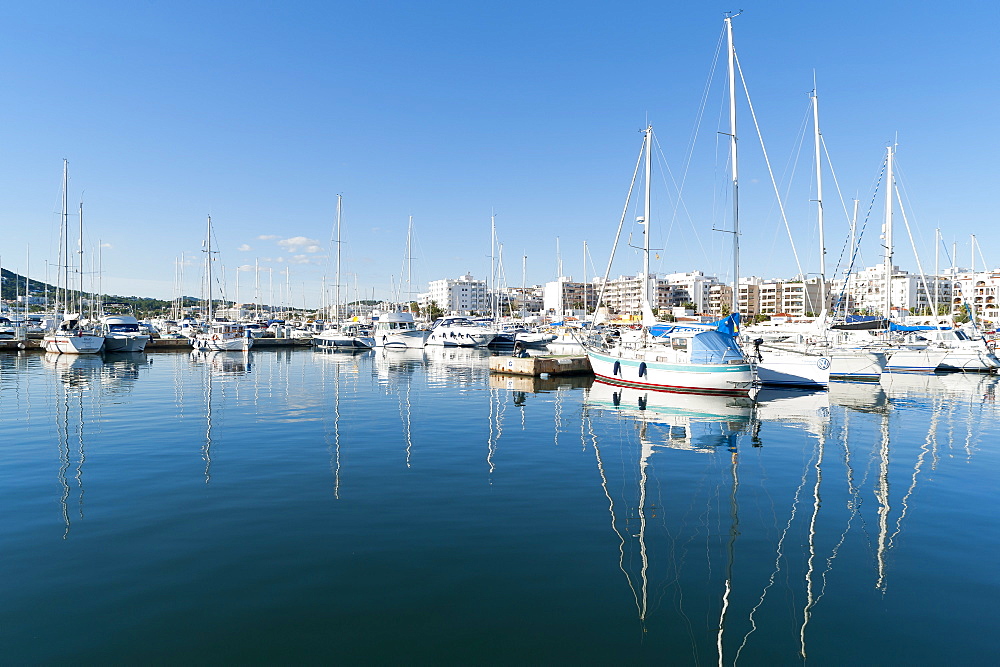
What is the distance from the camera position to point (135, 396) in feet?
85.4

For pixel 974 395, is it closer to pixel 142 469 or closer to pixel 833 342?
pixel 833 342

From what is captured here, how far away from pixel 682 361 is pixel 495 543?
20599mm

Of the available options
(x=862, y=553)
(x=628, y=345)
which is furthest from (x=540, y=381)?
(x=862, y=553)

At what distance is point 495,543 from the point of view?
338 inches

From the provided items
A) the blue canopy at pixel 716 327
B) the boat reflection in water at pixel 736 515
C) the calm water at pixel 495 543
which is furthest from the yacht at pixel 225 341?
the boat reflection in water at pixel 736 515

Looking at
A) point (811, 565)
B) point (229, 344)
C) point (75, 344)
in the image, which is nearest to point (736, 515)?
point (811, 565)

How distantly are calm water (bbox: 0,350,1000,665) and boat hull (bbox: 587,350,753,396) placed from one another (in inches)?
266

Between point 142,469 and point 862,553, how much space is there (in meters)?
13.9

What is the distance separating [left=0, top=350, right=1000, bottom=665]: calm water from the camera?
235 inches

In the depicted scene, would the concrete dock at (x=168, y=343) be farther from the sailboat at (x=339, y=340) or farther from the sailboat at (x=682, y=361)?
the sailboat at (x=682, y=361)

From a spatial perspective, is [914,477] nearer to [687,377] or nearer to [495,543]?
[495,543]

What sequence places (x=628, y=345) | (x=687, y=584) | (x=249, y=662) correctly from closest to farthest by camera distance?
(x=249, y=662), (x=687, y=584), (x=628, y=345)

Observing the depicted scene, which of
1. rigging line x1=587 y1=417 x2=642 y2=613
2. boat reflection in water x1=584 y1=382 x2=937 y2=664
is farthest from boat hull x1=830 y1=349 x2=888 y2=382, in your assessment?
rigging line x1=587 y1=417 x2=642 y2=613

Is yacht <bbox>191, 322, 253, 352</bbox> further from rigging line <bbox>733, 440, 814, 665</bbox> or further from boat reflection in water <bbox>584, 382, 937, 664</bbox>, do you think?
rigging line <bbox>733, 440, 814, 665</bbox>
